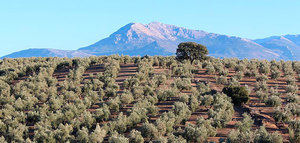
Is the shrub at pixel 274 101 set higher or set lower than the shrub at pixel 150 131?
higher

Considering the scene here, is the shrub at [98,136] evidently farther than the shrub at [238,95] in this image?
No

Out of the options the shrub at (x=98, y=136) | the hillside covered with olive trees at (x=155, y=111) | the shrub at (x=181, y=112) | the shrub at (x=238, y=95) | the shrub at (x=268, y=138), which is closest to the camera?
the shrub at (x=268, y=138)

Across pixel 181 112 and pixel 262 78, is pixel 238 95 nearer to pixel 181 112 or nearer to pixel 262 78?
pixel 181 112

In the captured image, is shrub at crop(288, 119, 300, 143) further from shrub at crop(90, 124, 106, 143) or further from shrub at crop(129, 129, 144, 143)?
shrub at crop(90, 124, 106, 143)

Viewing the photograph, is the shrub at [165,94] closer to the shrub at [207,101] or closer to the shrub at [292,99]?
the shrub at [207,101]

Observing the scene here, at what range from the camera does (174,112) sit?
43.7 metres

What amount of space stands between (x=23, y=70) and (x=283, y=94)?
6979 centimetres

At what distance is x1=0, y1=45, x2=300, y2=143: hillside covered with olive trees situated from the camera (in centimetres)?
3588

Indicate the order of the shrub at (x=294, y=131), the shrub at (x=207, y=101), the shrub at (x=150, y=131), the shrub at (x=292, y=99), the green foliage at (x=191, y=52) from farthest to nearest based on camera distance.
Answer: the green foliage at (x=191, y=52)
the shrub at (x=292, y=99)
the shrub at (x=207, y=101)
the shrub at (x=150, y=131)
the shrub at (x=294, y=131)

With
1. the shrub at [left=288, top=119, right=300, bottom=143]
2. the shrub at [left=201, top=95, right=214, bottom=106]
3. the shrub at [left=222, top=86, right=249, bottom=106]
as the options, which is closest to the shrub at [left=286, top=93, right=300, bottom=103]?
the shrub at [left=222, top=86, right=249, bottom=106]

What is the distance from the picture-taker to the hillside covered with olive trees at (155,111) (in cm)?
3588

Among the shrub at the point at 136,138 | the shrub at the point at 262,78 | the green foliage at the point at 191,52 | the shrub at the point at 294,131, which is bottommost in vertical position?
the shrub at the point at 136,138

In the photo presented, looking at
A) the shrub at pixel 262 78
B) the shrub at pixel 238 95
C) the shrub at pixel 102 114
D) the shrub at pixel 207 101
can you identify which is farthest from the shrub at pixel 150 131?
the shrub at pixel 262 78

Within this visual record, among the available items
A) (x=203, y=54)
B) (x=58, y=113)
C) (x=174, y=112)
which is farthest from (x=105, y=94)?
(x=203, y=54)
